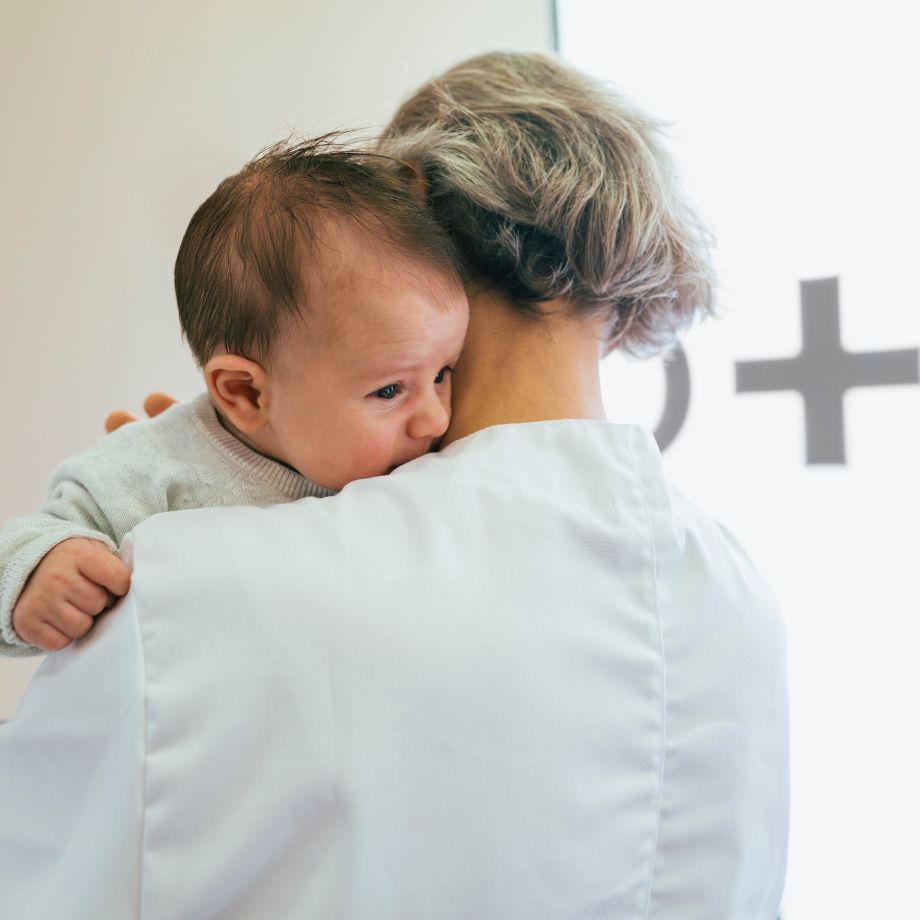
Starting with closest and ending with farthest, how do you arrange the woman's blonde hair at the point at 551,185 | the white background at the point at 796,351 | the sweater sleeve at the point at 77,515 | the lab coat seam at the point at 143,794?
the lab coat seam at the point at 143,794 → the sweater sleeve at the point at 77,515 → the woman's blonde hair at the point at 551,185 → the white background at the point at 796,351

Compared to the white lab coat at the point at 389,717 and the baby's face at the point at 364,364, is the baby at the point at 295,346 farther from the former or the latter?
the white lab coat at the point at 389,717

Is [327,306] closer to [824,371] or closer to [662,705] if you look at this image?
[662,705]

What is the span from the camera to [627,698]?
57 centimetres

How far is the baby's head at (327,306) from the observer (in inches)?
27.0

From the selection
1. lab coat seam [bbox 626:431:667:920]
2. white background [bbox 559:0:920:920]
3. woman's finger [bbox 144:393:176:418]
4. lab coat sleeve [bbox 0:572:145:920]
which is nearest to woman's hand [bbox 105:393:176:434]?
woman's finger [bbox 144:393:176:418]

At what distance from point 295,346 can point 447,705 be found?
315 mm

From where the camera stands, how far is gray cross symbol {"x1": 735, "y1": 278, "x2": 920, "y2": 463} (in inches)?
57.7

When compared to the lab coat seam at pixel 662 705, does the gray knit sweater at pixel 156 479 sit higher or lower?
A: higher

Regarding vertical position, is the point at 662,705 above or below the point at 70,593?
below

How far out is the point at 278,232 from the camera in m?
0.69

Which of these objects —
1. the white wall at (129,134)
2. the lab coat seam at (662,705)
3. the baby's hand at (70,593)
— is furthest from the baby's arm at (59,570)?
the white wall at (129,134)

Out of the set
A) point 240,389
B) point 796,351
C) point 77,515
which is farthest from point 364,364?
point 796,351

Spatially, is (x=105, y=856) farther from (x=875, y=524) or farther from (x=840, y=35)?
(x=840, y=35)

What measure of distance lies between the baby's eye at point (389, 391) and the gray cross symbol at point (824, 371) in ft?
3.19
